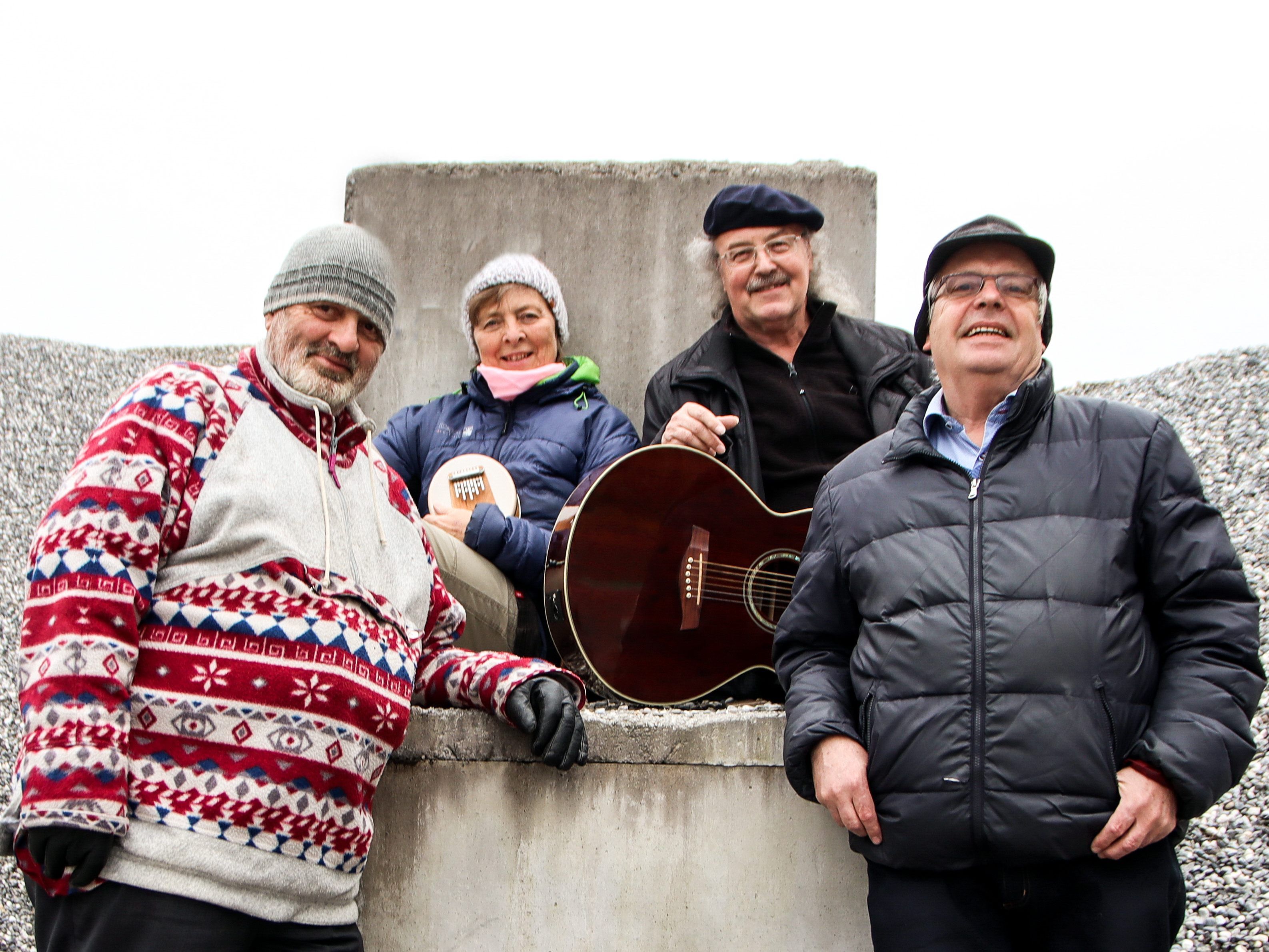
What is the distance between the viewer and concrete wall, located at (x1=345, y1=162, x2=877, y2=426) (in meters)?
4.59

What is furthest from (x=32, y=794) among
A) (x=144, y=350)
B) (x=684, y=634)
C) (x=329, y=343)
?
(x=144, y=350)

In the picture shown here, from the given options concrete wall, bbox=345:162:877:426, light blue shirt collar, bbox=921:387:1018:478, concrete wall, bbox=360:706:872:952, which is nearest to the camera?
light blue shirt collar, bbox=921:387:1018:478

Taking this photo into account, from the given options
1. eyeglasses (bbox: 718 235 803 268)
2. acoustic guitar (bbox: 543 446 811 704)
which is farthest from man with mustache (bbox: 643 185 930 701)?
acoustic guitar (bbox: 543 446 811 704)

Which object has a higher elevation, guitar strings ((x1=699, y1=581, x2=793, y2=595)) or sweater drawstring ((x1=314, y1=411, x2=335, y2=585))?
sweater drawstring ((x1=314, y1=411, x2=335, y2=585))

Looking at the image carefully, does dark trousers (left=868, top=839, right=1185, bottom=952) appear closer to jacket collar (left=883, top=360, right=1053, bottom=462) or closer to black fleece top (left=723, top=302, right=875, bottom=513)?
jacket collar (left=883, top=360, right=1053, bottom=462)

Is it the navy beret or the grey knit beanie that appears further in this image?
the navy beret

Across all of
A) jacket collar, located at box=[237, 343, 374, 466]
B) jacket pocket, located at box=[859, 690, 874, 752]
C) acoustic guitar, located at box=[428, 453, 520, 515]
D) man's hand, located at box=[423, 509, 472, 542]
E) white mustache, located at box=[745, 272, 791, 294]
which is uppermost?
white mustache, located at box=[745, 272, 791, 294]

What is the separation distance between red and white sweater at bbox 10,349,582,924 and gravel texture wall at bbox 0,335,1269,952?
2487 mm

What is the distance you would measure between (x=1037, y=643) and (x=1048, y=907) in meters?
0.42

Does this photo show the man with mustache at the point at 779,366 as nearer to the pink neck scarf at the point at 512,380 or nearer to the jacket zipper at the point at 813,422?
the jacket zipper at the point at 813,422

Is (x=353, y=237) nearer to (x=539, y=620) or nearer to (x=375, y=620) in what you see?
(x=375, y=620)

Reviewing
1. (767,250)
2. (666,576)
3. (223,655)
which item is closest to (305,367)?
(223,655)

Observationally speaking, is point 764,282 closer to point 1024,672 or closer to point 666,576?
point 666,576

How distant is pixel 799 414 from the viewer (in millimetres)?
3260
